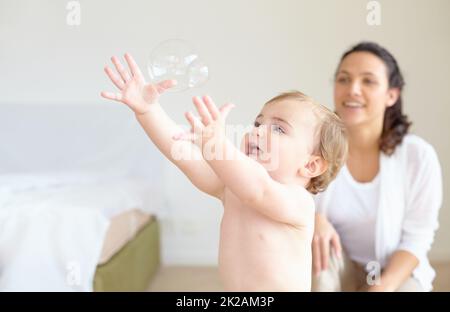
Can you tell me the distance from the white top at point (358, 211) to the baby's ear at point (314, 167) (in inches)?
22.8

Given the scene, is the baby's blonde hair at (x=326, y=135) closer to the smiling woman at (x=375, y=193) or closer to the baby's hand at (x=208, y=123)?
the baby's hand at (x=208, y=123)

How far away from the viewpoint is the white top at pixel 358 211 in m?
1.38

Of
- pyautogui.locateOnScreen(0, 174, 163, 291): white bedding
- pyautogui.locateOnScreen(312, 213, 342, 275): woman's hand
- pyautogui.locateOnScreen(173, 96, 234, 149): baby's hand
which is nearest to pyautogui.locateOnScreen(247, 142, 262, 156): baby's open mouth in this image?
pyautogui.locateOnScreen(173, 96, 234, 149): baby's hand

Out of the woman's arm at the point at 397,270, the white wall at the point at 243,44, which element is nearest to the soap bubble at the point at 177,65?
the woman's arm at the point at 397,270

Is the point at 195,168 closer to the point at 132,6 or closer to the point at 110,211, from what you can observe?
the point at 110,211

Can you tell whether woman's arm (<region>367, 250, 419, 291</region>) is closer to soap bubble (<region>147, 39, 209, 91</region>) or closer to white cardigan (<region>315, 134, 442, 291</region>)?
white cardigan (<region>315, 134, 442, 291</region>)

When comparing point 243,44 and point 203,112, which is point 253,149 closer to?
point 203,112

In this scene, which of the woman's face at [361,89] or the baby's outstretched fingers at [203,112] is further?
the woman's face at [361,89]

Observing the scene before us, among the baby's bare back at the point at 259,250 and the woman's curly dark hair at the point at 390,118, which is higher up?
the woman's curly dark hair at the point at 390,118

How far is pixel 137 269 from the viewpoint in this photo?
6.92ft

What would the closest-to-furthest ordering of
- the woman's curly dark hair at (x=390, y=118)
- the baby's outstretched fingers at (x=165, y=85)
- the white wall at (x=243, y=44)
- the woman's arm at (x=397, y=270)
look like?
the baby's outstretched fingers at (x=165, y=85) < the woman's arm at (x=397, y=270) < the woman's curly dark hair at (x=390, y=118) < the white wall at (x=243, y=44)

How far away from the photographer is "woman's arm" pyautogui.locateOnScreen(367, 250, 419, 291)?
1294 mm
